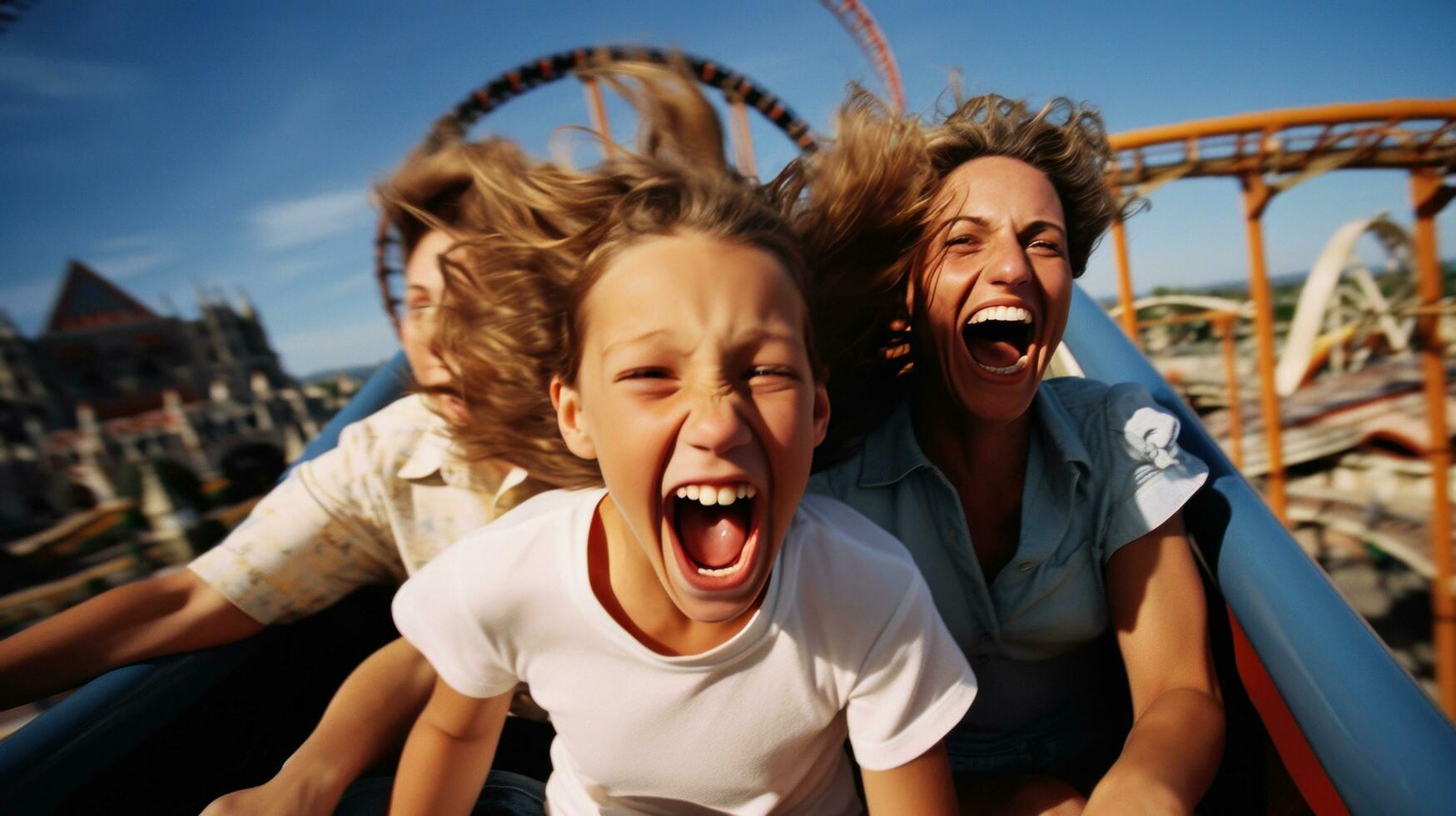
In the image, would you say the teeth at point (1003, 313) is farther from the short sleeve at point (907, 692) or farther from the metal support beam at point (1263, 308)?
the metal support beam at point (1263, 308)

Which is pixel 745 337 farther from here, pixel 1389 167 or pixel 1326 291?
pixel 1326 291

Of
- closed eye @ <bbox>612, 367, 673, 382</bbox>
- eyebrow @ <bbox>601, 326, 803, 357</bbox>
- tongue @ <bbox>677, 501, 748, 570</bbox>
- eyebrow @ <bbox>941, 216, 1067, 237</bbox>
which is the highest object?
eyebrow @ <bbox>941, 216, 1067, 237</bbox>

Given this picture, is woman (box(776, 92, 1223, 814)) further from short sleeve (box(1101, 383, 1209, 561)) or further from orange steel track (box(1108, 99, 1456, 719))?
orange steel track (box(1108, 99, 1456, 719))

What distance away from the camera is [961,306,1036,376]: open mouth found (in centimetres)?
98

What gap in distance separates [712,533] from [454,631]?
11.9 inches

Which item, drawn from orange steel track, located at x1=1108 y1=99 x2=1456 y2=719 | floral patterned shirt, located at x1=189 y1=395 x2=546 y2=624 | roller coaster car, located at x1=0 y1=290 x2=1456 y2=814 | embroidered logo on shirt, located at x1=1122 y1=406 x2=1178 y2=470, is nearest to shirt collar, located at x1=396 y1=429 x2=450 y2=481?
floral patterned shirt, located at x1=189 y1=395 x2=546 y2=624

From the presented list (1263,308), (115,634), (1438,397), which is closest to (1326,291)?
(1263,308)

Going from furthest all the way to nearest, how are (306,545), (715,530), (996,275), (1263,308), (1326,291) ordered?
(1326,291) < (1263,308) < (306,545) < (996,275) < (715,530)

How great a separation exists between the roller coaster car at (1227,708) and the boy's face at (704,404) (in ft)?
1.95

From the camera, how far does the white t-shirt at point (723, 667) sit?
0.77m

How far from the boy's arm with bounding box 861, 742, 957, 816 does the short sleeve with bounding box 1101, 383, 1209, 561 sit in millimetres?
395

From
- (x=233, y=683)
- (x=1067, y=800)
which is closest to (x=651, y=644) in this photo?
(x=1067, y=800)

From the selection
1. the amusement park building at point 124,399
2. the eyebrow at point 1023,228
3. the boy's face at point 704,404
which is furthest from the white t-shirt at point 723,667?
the amusement park building at point 124,399

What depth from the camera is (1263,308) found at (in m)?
3.64
